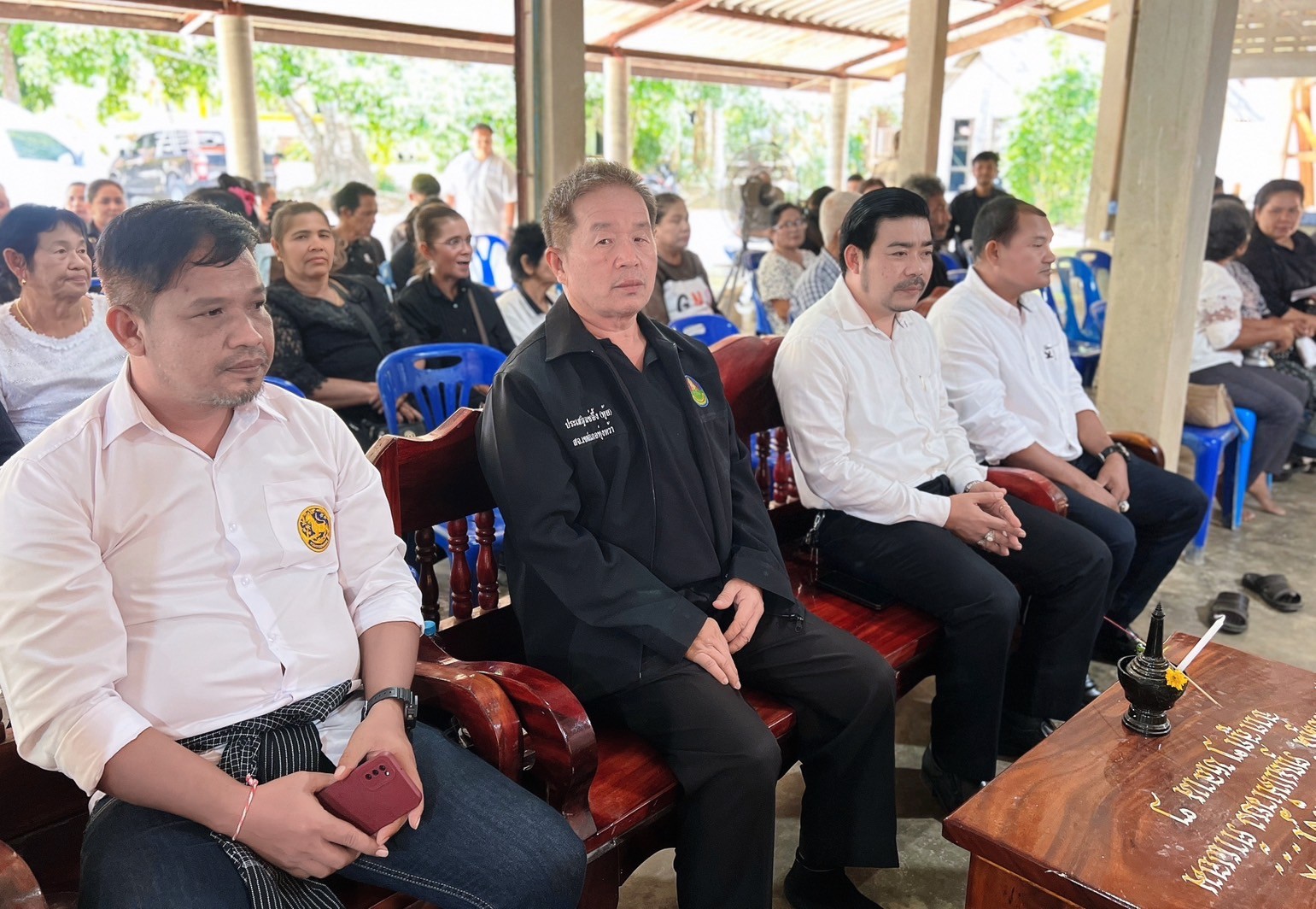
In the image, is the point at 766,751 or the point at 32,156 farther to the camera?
the point at 32,156

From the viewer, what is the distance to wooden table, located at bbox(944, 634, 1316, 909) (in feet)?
4.09

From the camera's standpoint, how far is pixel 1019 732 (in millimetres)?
2326

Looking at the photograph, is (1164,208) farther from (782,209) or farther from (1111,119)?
(1111,119)

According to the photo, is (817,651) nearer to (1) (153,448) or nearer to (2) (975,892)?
(2) (975,892)

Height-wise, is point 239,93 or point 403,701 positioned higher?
point 239,93

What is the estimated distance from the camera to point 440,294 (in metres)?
3.47

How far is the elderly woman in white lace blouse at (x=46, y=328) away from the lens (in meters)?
2.20

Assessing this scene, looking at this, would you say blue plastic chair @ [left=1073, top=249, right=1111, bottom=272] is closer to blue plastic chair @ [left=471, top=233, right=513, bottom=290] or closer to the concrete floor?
the concrete floor

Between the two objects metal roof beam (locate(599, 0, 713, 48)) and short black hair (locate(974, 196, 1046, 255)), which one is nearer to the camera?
short black hair (locate(974, 196, 1046, 255))

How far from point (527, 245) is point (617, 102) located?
236 inches

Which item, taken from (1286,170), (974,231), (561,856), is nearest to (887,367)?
(974,231)

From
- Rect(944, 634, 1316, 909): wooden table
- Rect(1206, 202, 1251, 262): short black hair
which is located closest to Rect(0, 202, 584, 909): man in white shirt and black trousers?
Rect(944, 634, 1316, 909): wooden table

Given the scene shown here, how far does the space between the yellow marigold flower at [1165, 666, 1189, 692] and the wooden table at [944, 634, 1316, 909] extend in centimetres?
9

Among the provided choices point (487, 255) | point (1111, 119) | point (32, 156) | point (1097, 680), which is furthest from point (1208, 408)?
point (32, 156)
